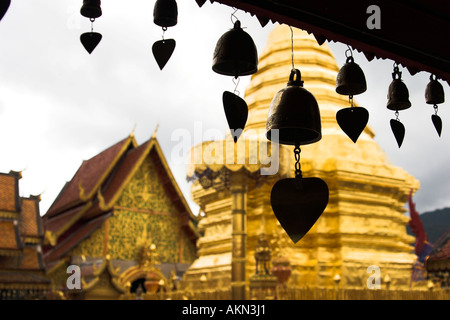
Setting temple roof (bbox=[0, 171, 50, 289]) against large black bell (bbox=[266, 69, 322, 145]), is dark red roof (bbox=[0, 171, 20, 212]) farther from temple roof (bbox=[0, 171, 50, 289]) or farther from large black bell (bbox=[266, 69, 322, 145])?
large black bell (bbox=[266, 69, 322, 145])

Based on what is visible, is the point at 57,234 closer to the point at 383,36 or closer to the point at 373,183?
the point at 373,183

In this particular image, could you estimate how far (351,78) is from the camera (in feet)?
8.57

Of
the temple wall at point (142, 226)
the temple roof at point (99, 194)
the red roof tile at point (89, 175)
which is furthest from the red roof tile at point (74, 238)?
the red roof tile at point (89, 175)

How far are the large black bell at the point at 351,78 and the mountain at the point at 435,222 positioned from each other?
22.3m

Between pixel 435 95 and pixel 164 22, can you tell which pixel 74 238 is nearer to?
pixel 435 95

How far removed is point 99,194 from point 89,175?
2169 millimetres

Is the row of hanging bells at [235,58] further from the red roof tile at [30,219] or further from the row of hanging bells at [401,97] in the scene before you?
the red roof tile at [30,219]

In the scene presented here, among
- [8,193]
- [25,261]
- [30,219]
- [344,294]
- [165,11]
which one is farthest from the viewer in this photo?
[30,219]

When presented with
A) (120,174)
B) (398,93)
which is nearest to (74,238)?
(120,174)

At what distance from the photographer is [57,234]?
39.4ft

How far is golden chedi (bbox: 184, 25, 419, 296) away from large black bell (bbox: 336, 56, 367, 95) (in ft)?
16.6

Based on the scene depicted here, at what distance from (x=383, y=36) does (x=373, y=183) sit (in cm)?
790

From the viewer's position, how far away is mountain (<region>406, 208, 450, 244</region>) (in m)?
23.3
